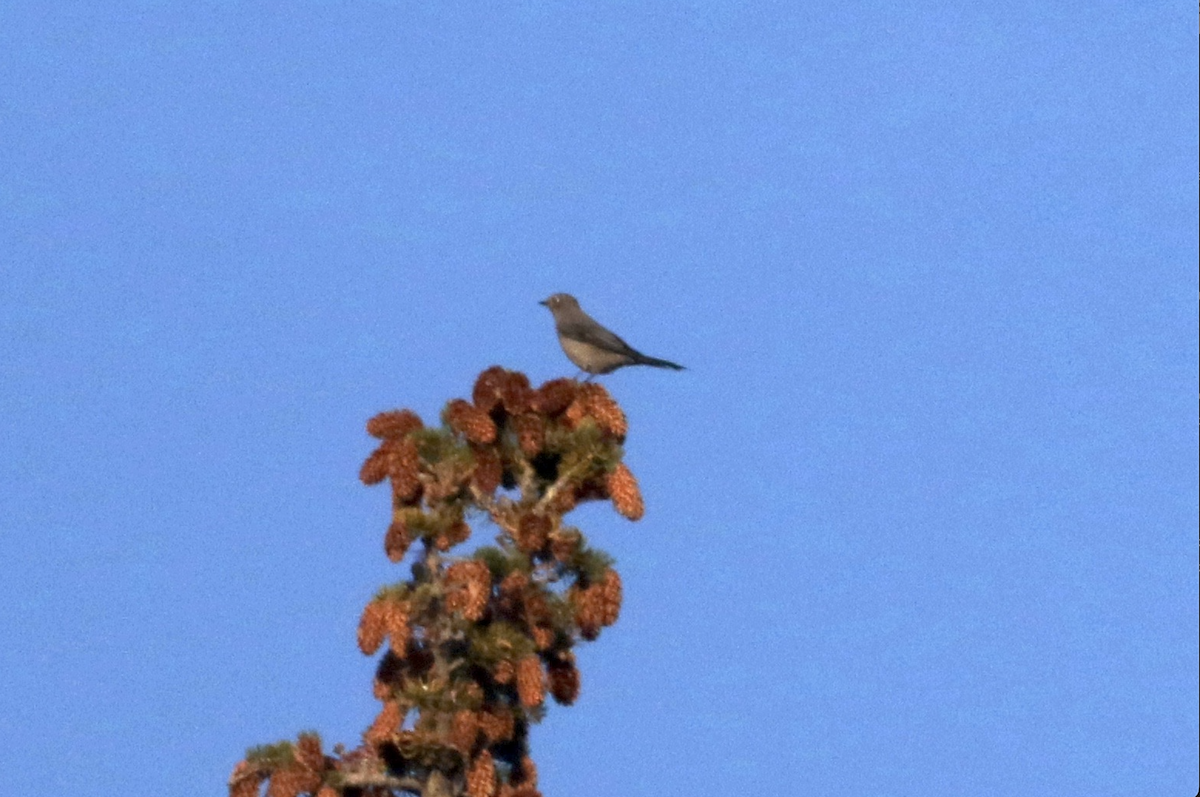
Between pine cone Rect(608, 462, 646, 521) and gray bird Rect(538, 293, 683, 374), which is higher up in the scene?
gray bird Rect(538, 293, 683, 374)

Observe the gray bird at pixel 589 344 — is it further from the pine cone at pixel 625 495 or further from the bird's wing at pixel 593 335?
the pine cone at pixel 625 495

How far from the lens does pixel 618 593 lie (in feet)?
37.7

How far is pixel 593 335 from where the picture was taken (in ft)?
65.2

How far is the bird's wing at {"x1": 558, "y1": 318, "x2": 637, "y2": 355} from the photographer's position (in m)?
19.5

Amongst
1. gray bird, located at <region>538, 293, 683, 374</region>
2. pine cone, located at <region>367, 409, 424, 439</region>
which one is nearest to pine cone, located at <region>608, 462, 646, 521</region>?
pine cone, located at <region>367, 409, 424, 439</region>

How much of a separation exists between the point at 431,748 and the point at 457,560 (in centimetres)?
101

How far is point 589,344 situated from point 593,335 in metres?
0.10

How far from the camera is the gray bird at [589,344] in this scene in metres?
19.5

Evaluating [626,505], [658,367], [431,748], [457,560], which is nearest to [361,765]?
[431,748]

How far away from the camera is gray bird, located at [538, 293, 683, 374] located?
19547 mm

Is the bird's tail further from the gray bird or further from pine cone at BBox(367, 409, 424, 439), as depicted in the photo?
pine cone at BBox(367, 409, 424, 439)

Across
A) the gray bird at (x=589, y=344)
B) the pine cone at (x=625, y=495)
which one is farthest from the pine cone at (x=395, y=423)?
the gray bird at (x=589, y=344)

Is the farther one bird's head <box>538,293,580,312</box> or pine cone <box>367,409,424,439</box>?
bird's head <box>538,293,580,312</box>

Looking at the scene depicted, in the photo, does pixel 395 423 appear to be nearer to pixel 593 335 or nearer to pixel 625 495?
pixel 625 495
